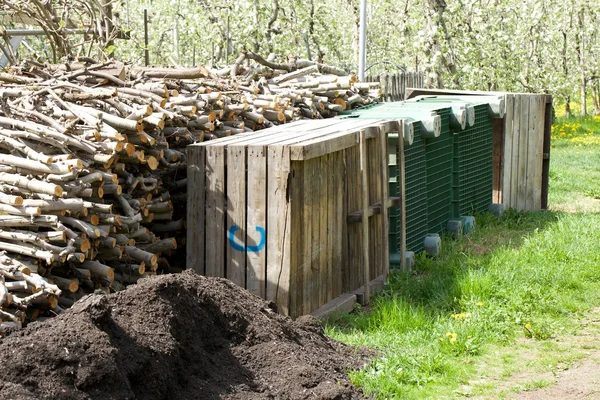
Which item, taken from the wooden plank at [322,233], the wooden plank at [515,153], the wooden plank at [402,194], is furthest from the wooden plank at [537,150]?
the wooden plank at [322,233]

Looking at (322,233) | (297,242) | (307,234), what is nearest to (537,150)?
(322,233)

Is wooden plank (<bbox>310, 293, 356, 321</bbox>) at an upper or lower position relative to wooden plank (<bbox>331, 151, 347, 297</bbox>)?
lower

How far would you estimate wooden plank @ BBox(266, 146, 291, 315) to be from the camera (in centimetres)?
683

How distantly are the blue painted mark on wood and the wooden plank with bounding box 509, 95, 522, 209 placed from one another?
6.13 meters

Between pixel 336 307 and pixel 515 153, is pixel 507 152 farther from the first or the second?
pixel 336 307

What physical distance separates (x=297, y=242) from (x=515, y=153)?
6.15 metres

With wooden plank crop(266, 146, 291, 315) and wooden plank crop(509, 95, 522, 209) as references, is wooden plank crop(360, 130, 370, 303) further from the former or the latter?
wooden plank crop(509, 95, 522, 209)

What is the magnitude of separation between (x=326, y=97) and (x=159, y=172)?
12.0ft

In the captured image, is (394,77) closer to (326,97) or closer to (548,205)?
(548,205)

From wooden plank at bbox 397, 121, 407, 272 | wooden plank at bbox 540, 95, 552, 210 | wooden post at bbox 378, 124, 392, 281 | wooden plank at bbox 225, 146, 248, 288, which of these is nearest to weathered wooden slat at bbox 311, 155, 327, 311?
wooden plank at bbox 225, 146, 248, 288

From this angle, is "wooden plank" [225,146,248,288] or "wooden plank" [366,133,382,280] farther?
"wooden plank" [366,133,382,280]

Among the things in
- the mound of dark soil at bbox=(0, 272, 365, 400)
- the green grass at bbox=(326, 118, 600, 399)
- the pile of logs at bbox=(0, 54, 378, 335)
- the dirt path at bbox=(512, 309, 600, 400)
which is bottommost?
the dirt path at bbox=(512, 309, 600, 400)

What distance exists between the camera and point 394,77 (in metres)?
16.9

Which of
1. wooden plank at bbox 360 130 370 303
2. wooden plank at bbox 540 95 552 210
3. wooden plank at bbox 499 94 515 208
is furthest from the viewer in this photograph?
wooden plank at bbox 540 95 552 210
